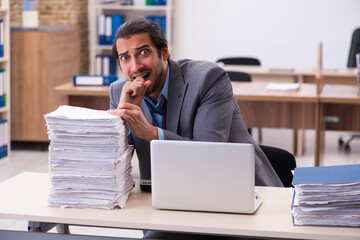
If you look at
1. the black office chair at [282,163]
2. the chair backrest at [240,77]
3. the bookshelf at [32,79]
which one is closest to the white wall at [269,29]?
the bookshelf at [32,79]

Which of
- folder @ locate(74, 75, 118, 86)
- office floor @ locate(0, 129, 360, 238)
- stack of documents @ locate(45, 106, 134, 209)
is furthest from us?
office floor @ locate(0, 129, 360, 238)

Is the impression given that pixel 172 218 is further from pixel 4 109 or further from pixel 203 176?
pixel 4 109

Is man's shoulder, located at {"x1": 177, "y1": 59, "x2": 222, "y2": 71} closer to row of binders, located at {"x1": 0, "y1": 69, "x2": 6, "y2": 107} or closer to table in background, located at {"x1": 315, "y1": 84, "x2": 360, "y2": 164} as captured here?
table in background, located at {"x1": 315, "y1": 84, "x2": 360, "y2": 164}

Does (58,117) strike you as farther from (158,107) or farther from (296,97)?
(296,97)

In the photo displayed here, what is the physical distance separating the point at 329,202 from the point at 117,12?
6296 millimetres

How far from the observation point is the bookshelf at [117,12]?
742 centimetres

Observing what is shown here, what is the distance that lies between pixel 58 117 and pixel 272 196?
2.45 feet

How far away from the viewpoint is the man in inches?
88.7

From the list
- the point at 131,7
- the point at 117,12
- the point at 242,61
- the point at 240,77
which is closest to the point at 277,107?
the point at 240,77

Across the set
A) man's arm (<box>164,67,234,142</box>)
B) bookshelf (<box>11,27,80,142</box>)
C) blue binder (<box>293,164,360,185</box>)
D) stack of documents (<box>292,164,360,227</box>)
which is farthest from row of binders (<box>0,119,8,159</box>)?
stack of documents (<box>292,164,360,227</box>)

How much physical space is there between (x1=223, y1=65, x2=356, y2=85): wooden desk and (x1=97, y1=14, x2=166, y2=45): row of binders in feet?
4.47

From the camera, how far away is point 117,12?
775 centimetres

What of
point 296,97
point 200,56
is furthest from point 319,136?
point 200,56

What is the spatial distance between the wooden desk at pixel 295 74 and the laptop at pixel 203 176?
169 inches
